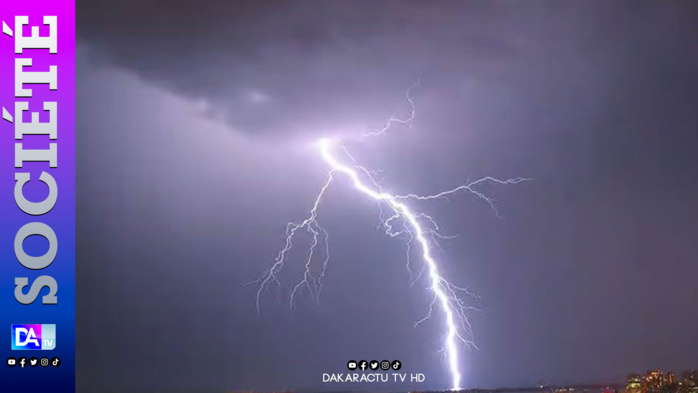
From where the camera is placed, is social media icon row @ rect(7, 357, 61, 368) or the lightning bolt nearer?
social media icon row @ rect(7, 357, 61, 368)

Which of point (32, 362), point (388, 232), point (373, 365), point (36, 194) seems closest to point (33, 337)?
point (32, 362)

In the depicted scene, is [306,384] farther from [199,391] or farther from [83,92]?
[83,92]

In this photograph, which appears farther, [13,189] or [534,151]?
[534,151]

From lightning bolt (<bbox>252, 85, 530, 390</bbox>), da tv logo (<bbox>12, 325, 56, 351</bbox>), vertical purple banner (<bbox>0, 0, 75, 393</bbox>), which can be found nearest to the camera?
vertical purple banner (<bbox>0, 0, 75, 393</bbox>)

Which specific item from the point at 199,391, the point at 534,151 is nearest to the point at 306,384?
the point at 199,391

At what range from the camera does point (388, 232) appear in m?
5.30

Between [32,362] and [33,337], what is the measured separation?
0.13 metres

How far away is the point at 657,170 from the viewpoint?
5.59m

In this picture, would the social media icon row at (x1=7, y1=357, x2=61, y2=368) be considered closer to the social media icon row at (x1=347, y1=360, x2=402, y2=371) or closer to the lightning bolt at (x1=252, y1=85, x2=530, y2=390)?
the lightning bolt at (x1=252, y1=85, x2=530, y2=390)

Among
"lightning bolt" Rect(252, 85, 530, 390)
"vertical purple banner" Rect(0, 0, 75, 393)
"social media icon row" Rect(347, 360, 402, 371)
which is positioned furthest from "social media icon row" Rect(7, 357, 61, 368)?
"social media icon row" Rect(347, 360, 402, 371)

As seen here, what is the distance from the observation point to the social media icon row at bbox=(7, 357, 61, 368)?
4734mm

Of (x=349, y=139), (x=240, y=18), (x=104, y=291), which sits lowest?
(x=104, y=291)

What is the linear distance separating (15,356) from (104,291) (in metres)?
0.64

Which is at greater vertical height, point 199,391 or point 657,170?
point 657,170
